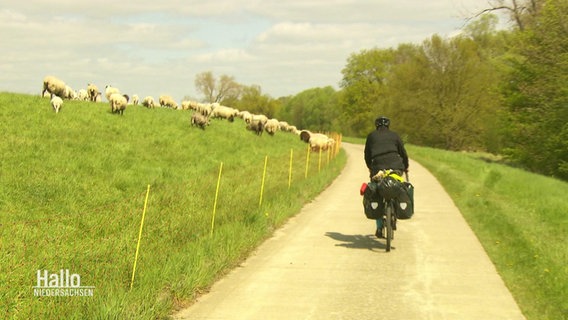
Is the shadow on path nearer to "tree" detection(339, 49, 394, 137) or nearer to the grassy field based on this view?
the grassy field

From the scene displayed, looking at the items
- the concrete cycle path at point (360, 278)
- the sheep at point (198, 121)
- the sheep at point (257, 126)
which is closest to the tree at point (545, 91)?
the sheep at point (257, 126)

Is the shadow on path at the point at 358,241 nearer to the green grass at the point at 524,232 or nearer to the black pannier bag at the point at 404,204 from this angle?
the black pannier bag at the point at 404,204

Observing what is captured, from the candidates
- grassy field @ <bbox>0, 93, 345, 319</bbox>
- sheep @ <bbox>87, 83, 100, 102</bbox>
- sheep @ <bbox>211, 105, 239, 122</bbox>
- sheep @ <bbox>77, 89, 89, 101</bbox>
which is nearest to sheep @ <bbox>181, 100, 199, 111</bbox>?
sheep @ <bbox>211, 105, 239, 122</bbox>

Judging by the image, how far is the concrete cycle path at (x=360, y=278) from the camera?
21.2 ft

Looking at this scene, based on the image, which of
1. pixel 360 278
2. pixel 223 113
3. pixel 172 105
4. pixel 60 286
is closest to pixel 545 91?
pixel 223 113

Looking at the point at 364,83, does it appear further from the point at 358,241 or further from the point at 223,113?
the point at 358,241

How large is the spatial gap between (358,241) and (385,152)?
1.82 metres

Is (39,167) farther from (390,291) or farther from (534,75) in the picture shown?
(534,75)

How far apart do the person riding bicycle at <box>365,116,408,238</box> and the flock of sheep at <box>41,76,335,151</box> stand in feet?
60.3

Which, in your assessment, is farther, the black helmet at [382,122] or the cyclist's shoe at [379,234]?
the cyclist's shoe at [379,234]

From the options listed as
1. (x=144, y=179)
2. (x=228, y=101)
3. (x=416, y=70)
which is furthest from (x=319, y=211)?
(x=228, y=101)

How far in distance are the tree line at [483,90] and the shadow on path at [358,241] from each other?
19.2 meters

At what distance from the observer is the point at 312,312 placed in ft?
21.0

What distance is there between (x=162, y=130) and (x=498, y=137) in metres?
31.4
